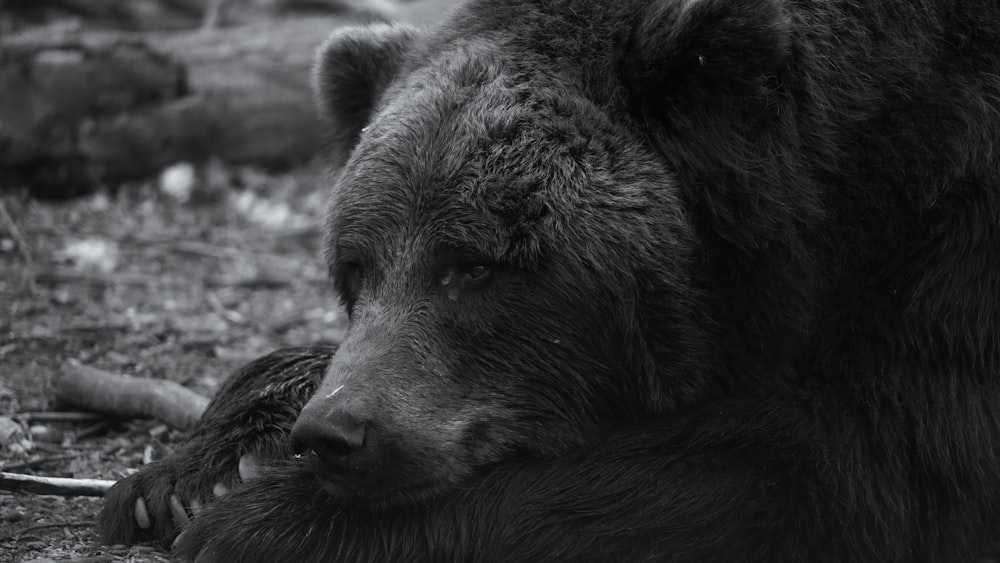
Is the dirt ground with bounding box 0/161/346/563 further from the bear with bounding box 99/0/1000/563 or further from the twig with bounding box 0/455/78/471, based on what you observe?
the bear with bounding box 99/0/1000/563

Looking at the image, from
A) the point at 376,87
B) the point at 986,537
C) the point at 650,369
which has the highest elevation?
the point at 376,87

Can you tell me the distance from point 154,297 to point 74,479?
325 centimetres

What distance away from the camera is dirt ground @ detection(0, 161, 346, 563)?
471 cm

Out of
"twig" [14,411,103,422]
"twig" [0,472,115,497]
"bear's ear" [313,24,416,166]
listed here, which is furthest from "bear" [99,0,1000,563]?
"twig" [14,411,103,422]

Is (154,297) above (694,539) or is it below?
below

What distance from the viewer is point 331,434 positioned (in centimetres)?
340

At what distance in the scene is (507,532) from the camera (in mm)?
3566

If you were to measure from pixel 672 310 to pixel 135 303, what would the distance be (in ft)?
14.6

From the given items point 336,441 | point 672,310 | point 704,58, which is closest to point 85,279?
point 336,441

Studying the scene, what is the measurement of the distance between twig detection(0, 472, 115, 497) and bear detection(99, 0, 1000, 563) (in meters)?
0.30

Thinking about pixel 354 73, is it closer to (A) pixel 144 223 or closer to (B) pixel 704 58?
(B) pixel 704 58

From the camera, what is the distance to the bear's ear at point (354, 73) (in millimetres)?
4625

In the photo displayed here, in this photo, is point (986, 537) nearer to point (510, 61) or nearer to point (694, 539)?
point (694, 539)

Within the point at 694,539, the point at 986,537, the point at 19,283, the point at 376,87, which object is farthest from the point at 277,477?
the point at 19,283
